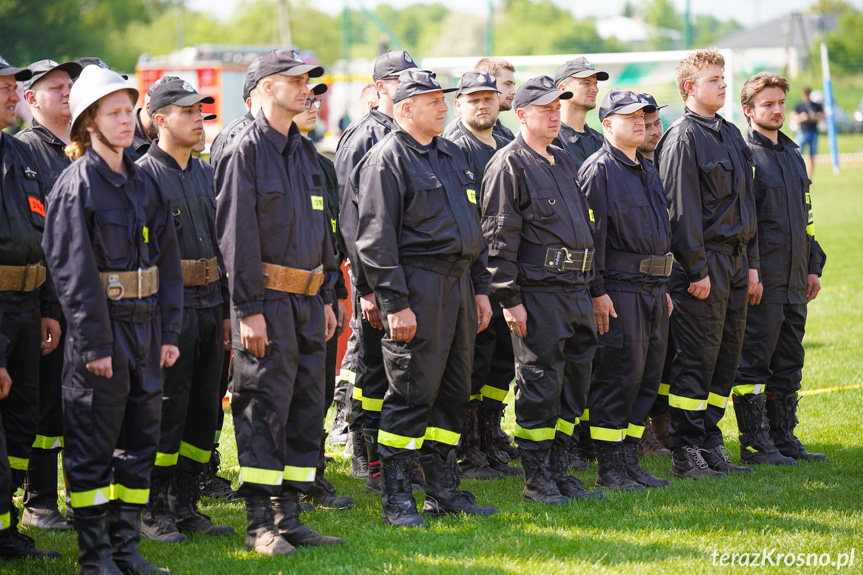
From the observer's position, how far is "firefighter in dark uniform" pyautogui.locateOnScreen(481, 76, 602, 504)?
6211mm

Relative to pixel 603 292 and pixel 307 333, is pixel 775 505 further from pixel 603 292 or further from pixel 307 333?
pixel 307 333

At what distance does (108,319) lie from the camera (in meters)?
4.75

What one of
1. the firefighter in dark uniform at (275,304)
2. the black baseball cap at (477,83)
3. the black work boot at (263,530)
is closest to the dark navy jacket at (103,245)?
the firefighter in dark uniform at (275,304)

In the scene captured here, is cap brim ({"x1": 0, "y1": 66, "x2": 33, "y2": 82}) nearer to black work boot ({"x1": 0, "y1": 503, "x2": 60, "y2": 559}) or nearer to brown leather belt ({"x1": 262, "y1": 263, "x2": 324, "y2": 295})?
brown leather belt ({"x1": 262, "y1": 263, "x2": 324, "y2": 295})

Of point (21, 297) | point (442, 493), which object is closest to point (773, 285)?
point (442, 493)

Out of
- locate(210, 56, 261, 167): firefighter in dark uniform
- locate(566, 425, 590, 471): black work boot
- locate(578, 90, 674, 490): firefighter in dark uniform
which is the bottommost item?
locate(566, 425, 590, 471): black work boot

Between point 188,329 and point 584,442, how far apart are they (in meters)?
3.38

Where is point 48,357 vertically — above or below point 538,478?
above

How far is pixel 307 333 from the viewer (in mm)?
5391

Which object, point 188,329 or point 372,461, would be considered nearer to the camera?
point 188,329

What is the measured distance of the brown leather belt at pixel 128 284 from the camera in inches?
190

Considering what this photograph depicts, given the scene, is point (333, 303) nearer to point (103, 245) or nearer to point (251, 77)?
point (251, 77)

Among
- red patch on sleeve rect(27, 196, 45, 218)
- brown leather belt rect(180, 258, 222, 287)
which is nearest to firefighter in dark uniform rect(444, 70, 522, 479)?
brown leather belt rect(180, 258, 222, 287)

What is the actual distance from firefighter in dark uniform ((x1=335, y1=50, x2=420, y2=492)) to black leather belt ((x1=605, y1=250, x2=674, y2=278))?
1.62 meters
